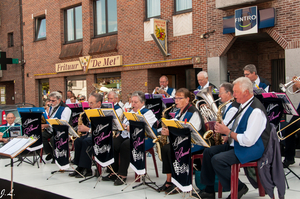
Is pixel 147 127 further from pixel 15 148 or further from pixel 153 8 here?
pixel 153 8

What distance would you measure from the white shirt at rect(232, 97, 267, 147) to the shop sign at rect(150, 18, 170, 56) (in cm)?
880

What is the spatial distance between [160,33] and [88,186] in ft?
26.7

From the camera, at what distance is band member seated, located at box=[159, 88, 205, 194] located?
498cm

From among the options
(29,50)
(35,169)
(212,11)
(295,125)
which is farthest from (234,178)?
(29,50)

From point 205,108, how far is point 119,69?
9683 millimetres

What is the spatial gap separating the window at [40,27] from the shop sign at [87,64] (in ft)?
9.47

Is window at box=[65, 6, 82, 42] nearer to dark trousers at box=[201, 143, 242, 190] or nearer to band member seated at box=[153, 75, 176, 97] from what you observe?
band member seated at box=[153, 75, 176, 97]

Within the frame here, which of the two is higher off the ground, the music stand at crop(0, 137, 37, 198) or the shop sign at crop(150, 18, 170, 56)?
the shop sign at crop(150, 18, 170, 56)

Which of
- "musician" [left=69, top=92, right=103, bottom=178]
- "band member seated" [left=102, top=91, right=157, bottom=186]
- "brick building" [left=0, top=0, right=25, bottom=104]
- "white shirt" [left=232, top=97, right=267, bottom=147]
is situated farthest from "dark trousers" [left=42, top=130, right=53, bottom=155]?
"brick building" [left=0, top=0, right=25, bottom=104]

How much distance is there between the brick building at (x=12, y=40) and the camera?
2152 cm

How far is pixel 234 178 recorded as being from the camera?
4.20 m

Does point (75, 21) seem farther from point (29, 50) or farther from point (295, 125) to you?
point (295, 125)

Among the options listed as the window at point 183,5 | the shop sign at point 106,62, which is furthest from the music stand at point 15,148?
the shop sign at point 106,62

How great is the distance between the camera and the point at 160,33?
1262 cm
